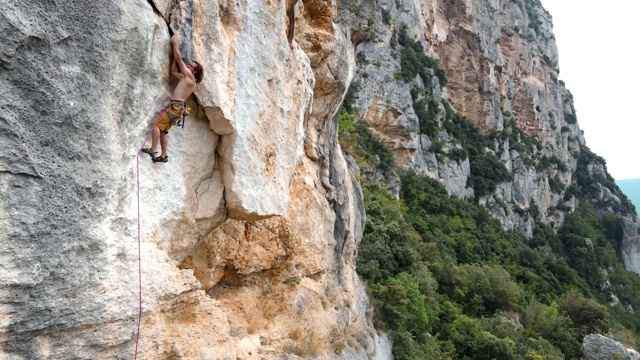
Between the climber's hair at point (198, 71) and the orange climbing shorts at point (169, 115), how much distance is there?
373 millimetres

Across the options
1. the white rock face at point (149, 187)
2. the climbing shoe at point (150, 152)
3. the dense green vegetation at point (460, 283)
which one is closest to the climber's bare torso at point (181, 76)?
the white rock face at point (149, 187)

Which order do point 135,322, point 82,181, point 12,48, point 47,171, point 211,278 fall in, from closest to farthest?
1. point 12,48
2. point 47,171
3. point 82,181
4. point 135,322
5. point 211,278

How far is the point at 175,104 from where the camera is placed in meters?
4.06

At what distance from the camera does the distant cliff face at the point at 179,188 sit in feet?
9.54

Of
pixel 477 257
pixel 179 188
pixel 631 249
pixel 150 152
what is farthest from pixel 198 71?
pixel 631 249

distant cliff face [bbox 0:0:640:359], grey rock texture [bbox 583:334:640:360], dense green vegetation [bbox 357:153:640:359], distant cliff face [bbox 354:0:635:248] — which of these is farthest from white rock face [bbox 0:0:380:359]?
distant cliff face [bbox 354:0:635:248]

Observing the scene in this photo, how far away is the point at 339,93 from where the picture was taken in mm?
9219

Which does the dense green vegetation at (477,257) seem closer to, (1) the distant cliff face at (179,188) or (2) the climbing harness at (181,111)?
(1) the distant cliff face at (179,188)

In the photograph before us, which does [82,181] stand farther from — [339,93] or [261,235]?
[339,93]

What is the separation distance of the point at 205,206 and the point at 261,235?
68.0 inches

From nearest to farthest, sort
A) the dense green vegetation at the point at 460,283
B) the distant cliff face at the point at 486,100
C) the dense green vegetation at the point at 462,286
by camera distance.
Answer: the dense green vegetation at the point at 462,286 < the dense green vegetation at the point at 460,283 < the distant cliff face at the point at 486,100

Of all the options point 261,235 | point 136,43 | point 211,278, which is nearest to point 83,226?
point 136,43

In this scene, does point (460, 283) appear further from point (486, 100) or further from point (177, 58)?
point (486, 100)

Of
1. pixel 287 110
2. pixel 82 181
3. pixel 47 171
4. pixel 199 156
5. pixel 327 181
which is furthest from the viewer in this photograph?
pixel 327 181
